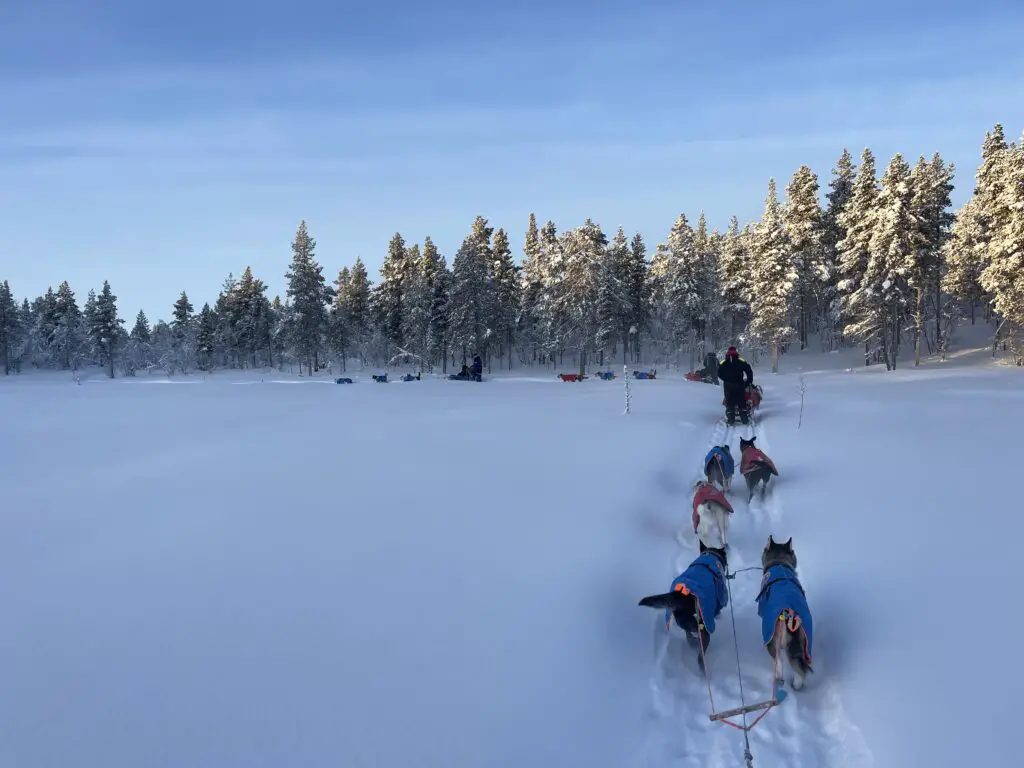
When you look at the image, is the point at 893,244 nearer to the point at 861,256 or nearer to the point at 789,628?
the point at 861,256

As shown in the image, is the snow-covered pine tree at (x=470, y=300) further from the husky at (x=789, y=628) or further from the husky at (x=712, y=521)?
the husky at (x=789, y=628)

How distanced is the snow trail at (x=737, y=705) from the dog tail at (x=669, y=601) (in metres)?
0.61

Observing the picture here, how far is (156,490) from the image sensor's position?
29.4ft

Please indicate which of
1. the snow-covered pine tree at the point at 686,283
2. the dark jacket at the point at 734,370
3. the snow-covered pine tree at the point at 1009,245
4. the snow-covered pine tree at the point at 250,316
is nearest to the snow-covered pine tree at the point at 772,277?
the snow-covered pine tree at the point at 686,283

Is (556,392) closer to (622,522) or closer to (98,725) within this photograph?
(622,522)

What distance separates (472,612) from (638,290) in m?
54.1

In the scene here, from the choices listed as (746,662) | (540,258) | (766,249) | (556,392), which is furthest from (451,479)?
(540,258)

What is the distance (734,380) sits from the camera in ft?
51.1

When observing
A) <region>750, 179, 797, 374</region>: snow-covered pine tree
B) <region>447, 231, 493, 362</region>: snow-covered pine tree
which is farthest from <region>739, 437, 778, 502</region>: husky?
<region>447, 231, 493, 362</region>: snow-covered pine tree

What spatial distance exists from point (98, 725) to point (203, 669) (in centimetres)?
69

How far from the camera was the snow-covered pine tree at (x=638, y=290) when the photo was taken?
185ft

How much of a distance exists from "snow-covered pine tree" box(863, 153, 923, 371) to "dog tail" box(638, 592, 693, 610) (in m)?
38.3

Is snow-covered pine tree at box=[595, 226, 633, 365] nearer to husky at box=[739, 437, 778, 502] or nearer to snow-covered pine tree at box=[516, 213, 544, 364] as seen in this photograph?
snow-covered pine tree at box=[516, 213, 544, 364]

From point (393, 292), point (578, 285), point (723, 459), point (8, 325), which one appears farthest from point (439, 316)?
point (8, 325)
